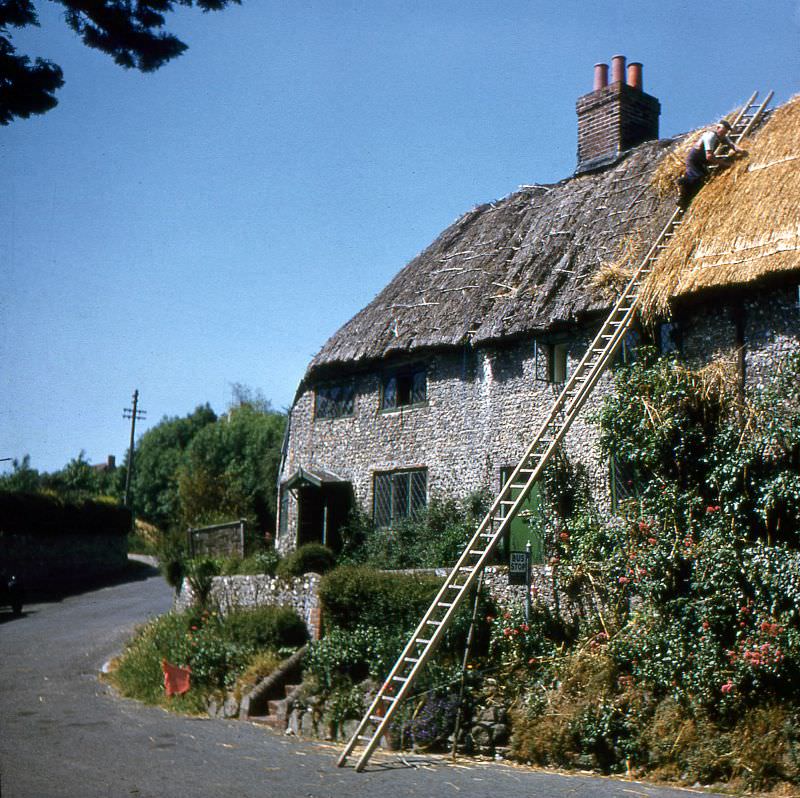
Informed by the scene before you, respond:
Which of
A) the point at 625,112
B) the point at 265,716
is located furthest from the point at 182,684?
the point at 625,112

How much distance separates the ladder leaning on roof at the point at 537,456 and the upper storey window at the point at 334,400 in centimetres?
452

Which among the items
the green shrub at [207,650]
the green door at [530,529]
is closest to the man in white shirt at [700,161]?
the green door at [530,529]

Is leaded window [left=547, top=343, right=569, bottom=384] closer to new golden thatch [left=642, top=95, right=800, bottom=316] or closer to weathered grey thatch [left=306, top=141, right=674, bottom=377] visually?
weathered grey thatch [left=306, top=141, right=674, bottom=377]

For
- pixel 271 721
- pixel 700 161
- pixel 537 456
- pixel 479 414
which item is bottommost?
pixel 271 721

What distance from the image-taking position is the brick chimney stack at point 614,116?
17.3 metres

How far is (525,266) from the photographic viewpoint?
Answer: 16047mm

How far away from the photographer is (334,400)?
61.6 ft

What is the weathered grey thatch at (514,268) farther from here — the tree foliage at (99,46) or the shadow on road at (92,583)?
the shadow on road at (92,583)

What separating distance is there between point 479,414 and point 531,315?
2.07 m

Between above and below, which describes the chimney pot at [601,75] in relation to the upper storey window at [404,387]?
above

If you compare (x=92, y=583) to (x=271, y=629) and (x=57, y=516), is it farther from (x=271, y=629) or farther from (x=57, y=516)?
(x=271, y=629)

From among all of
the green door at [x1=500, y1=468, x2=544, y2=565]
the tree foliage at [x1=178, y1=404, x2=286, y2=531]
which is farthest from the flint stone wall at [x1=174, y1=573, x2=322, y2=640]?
the tree foliage at [x1=178, y1=404, x2=286, y2=531]

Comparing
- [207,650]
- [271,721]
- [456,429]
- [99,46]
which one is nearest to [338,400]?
[456,429]

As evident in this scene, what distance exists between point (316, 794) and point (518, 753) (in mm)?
2981
